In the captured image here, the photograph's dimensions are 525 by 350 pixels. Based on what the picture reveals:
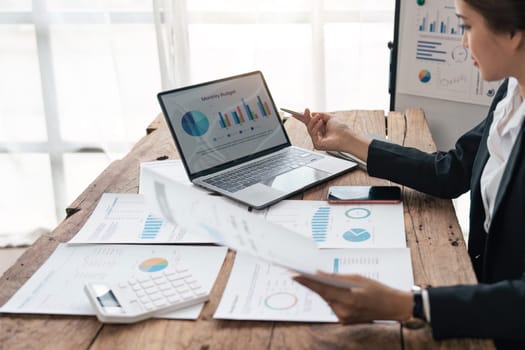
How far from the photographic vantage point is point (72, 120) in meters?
2.93

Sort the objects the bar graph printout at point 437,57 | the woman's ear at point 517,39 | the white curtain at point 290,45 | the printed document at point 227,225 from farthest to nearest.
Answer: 1. the white curtain at point 290,45
2. the bar graph printout at point 437,57
3. the woman's ear at point 517,39
4. the printed document at point 227,225

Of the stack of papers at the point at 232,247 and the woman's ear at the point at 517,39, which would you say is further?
the woman's ear at the point at 517,39

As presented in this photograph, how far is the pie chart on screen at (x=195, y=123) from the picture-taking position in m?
1.55

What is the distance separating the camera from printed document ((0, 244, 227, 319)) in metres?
1.08

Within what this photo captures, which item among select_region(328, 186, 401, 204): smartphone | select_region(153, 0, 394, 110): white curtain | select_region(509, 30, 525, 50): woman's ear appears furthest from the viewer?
select_region(153, 0, 394, 110): white curtain

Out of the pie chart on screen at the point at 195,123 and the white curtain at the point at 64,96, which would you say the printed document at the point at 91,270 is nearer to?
the pie chart on screen at the point at 195,123

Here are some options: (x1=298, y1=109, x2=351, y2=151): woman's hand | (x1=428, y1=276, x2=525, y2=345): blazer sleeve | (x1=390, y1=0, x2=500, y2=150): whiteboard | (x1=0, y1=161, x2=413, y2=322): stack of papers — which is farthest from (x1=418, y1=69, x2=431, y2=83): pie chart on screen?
(x1=428, y1=276, x2=525, y2=345): blazer sleeve

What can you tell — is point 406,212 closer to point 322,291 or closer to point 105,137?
point 322,291

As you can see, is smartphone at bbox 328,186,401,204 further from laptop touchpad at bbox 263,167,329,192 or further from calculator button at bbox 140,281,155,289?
calculator button at bbox 140,281,155,289

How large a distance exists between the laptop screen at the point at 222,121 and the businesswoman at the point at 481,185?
0.11 m

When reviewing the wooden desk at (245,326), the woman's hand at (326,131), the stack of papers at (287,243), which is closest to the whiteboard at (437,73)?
the woman's hand at (326,131)

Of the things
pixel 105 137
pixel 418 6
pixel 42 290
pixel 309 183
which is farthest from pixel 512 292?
pixel 105 137

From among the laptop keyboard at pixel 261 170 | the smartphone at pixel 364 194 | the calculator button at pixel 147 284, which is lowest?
the calculator button at pixel 147 284

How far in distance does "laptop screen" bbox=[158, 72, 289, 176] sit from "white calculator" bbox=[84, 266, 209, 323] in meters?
0.46
